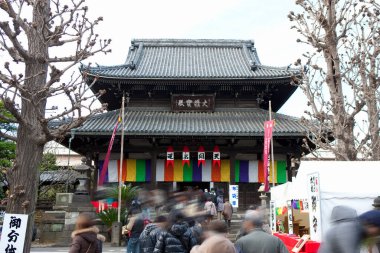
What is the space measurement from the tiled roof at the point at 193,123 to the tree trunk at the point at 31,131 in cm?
1103

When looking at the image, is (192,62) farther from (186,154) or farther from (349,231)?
(349,231)

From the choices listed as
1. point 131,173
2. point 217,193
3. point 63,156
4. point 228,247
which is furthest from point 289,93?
point 63,156

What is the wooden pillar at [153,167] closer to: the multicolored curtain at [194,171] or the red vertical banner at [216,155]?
the multicolored curtain at [194,171]

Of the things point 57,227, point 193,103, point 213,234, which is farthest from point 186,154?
point 213,234

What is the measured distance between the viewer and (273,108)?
22094 mm

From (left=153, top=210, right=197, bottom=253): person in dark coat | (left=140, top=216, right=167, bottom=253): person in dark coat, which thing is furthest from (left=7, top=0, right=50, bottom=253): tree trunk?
(left=153, top=210, right=197, bottom=253): person in dark coat

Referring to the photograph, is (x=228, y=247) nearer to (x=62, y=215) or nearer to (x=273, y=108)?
(x=62, y=215)

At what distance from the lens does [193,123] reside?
17641 mm

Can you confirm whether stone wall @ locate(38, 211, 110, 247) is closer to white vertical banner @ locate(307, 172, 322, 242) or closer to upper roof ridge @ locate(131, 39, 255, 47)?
white vertical banner @ locate(307, 172, 322, 242)

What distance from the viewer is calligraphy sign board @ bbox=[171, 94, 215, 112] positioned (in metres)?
18.7

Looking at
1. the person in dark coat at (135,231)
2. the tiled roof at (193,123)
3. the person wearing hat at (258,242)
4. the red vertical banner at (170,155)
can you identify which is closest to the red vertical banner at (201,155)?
the tiled roof at (193,123)

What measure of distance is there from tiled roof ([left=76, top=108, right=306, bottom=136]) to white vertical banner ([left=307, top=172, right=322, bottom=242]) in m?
8.18

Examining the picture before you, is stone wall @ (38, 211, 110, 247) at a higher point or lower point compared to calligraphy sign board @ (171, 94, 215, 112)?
lower

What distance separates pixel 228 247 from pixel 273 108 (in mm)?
19652
